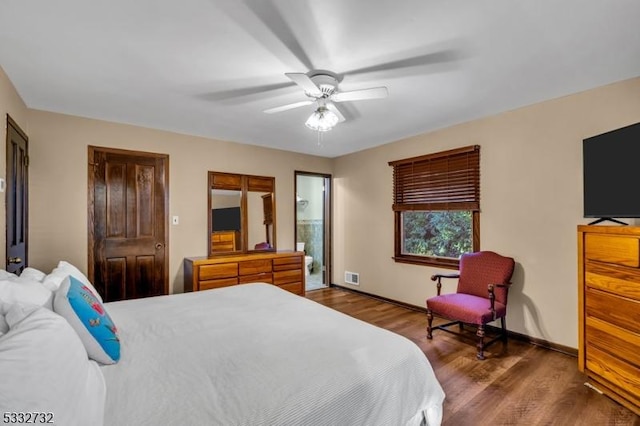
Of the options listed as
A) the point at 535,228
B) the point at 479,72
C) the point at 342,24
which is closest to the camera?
the point at 342,24

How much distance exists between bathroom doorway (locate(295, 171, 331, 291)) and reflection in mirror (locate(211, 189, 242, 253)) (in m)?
1.48

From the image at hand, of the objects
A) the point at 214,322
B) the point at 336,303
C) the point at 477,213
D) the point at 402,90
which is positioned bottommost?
the point at 336,303

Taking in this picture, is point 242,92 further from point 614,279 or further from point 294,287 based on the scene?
point 614,279

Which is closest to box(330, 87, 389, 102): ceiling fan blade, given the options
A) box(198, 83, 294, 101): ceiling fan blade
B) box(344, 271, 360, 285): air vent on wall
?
box(198, 83, 294, 101): ceiling fan blade

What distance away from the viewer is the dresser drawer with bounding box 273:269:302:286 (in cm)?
429

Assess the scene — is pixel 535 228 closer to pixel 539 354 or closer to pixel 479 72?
pixel 539 354

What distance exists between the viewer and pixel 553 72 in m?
2.36

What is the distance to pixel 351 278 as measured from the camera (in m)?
5.19

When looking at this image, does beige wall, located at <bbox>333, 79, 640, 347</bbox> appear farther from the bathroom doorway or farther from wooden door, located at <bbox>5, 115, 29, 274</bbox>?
wooden door, located at <bbox>5, 115, 29, 274</bbox>

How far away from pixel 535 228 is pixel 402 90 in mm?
1960

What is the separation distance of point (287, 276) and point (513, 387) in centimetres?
291

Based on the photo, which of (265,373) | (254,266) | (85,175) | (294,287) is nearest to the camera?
(265,373)

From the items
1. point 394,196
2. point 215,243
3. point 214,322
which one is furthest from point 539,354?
point 215,243

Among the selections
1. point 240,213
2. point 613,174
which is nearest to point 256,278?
point 240,213
